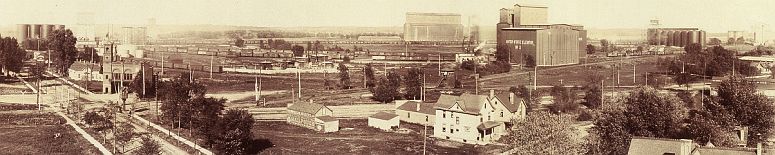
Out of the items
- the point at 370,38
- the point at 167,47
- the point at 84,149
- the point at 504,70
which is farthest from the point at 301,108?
the point at 370,38

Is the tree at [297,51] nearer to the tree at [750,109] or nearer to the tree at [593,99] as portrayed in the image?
the tree at [593,99]

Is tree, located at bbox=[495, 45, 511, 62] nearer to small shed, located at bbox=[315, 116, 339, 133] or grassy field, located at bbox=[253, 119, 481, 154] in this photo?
grassy field, located at bbox=[253, 119, 481, 154]

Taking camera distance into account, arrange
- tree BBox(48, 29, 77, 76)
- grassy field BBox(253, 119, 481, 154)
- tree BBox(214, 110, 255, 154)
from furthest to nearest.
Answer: tree BBox(48, 29, 77, 76)
grassy field BBox(253, 119, 481, 154)
tree BBox(214, 110, 255, 154)

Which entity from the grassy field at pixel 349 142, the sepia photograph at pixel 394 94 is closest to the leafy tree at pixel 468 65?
the sepia photograph at pixel 394 94

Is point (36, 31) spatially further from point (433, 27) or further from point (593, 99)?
point (593, 99)

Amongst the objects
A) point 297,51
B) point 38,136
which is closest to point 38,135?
point 38,136

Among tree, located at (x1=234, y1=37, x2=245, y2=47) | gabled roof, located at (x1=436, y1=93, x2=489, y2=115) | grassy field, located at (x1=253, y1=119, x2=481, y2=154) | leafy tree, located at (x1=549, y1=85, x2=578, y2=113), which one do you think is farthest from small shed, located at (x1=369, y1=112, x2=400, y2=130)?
tree, located at (x1=234, y1=37, x2=245, y2=47)
